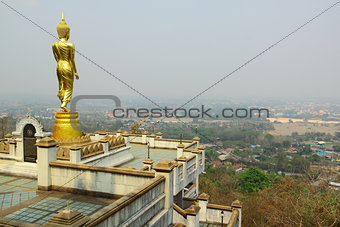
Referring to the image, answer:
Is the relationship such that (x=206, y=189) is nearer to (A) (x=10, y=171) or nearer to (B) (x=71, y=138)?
(B) (x=71, y=138)

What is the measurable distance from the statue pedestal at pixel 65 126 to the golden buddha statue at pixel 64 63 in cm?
52

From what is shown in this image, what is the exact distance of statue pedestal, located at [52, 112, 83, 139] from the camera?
12764mm

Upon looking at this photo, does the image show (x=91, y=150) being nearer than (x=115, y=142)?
Yes

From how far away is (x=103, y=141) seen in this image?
13039 mm

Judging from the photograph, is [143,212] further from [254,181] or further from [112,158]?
[254,181]

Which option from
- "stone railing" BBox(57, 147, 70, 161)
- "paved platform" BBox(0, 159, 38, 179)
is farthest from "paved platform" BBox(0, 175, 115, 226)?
"stone railing" BBox(57, 147, 70, 161)

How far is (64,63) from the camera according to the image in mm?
13328

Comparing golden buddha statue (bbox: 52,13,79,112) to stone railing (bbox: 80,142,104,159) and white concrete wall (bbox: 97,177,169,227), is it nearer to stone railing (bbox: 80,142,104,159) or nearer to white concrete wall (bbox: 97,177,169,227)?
stone railing (bbox: 80,142,104,159)

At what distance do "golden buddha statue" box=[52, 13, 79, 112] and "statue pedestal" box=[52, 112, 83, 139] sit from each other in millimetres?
519

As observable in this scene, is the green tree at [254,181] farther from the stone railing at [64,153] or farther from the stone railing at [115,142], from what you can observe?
the stone railing at [64,153]

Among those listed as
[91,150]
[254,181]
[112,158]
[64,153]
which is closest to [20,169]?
[64,153]

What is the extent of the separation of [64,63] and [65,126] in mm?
3076

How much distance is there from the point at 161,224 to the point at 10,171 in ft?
22.3

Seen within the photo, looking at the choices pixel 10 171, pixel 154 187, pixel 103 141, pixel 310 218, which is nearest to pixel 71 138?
pixel 103 141
